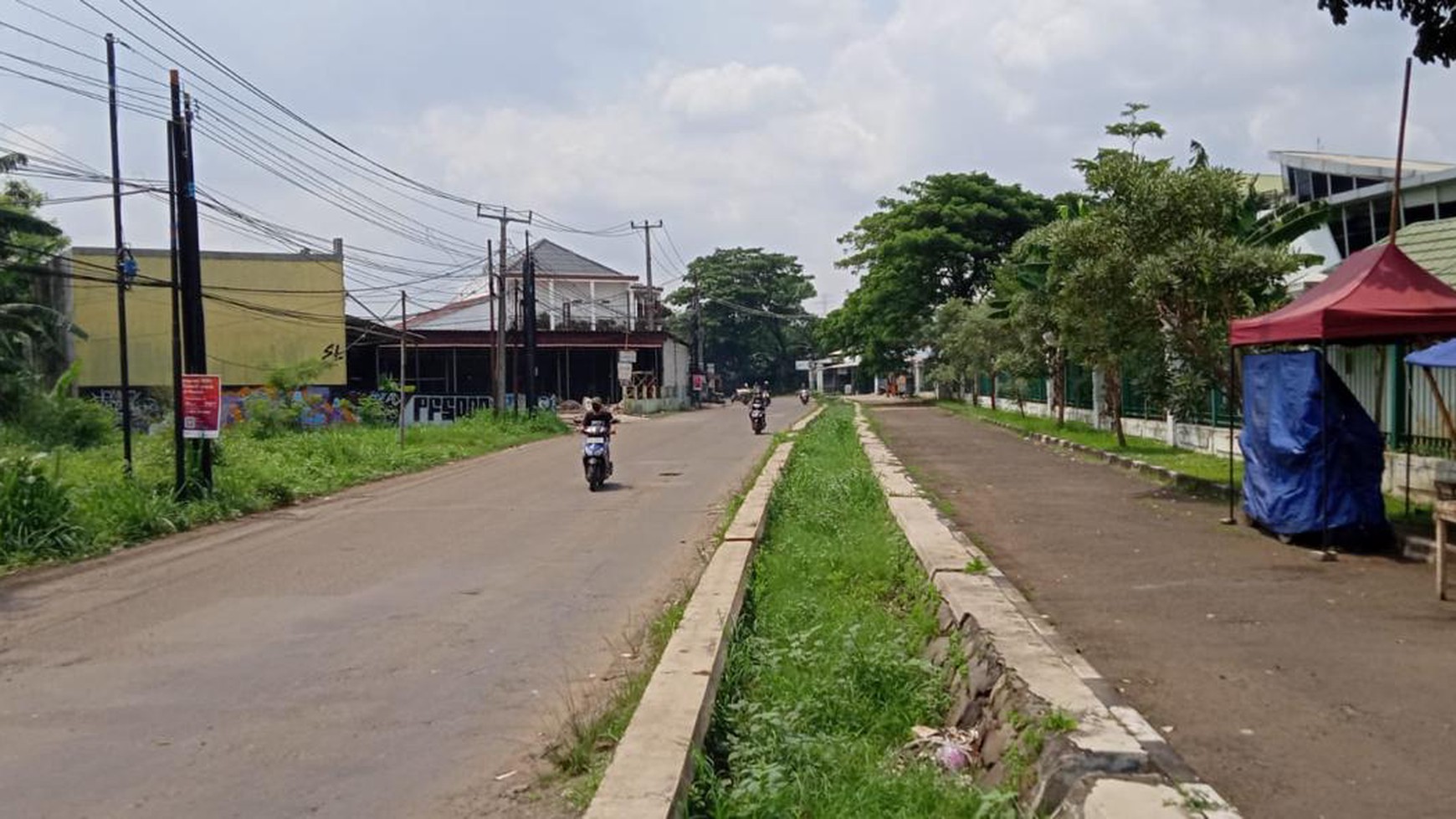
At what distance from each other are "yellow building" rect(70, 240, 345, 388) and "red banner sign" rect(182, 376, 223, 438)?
30.4m

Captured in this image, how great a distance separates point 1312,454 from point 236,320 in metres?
43.1

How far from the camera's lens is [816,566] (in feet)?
32.0

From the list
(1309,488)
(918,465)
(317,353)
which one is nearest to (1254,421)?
(1309,488)

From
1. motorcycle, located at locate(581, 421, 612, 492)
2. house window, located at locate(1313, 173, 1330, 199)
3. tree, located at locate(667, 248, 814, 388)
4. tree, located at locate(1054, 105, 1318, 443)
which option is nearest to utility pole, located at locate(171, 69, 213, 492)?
motorcycle, located at locate(581, 421, 612, 492)

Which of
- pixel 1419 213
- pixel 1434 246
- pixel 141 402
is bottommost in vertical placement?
pixel 141 402

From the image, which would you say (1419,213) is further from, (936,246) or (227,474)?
(227,474)

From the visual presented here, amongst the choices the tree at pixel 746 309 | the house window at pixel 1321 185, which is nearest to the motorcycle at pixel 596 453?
the house window at pixel 1321 185

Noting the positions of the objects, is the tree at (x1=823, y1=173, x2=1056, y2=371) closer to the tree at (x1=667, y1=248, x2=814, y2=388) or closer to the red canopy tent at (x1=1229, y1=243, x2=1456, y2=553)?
the tree at (x1=667, y1=248, x2=814, y2=388)

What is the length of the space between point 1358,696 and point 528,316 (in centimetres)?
3534

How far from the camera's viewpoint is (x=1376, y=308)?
952cm

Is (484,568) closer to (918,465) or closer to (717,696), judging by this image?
(717,696)

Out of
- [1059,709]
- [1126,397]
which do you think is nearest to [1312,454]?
[1059,709]

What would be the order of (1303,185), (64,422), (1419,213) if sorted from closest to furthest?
(64,422) → (1419,213) → (1303,185)

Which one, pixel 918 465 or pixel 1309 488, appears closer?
pixel 1309 488
